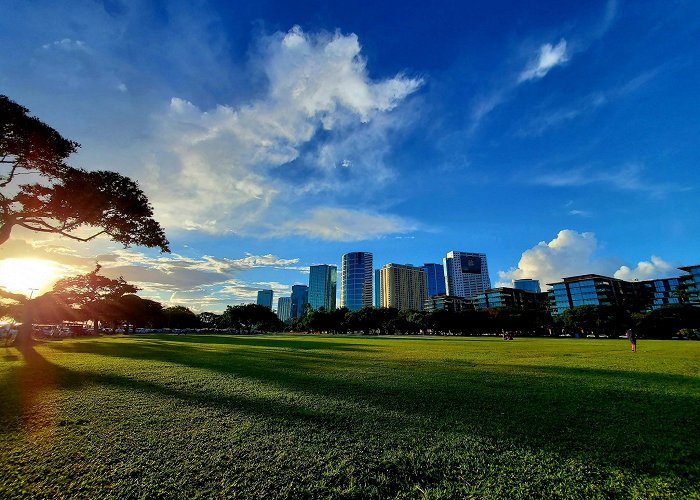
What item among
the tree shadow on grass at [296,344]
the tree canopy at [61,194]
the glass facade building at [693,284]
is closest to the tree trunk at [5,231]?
the tree canopy at [61,194]

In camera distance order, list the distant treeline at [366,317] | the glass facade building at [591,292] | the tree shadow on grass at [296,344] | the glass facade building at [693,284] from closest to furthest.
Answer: the tree shadow on grass at [296,344]
the distant treeline at [366,317]
the glass facade building at [693,284]
the glass facade building at [591,292]

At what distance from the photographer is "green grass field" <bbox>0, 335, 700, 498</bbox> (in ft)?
12.5

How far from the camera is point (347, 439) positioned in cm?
511

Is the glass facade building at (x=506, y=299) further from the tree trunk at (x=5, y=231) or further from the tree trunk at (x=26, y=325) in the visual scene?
the tree trunk at (x=5, y=231)

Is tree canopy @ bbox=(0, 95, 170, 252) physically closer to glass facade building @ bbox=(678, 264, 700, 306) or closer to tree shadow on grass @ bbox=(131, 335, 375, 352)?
tree shadow on grass @ bbox=(131, 335, 375, 352)

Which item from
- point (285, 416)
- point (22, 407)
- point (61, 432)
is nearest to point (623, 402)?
point (285, 416)

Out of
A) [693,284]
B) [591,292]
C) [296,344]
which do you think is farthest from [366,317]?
[693,284]

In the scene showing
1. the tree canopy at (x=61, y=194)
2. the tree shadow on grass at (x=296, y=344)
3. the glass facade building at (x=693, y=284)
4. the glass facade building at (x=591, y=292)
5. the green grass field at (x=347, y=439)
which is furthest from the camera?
the glass facade building at (x=591, y=292)

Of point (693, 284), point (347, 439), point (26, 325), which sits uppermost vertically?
point (693, 284)

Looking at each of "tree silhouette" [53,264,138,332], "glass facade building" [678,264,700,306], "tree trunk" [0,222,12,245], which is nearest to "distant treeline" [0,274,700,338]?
"tree silhouette" [53,264,138,332]

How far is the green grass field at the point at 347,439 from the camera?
3.80 meters

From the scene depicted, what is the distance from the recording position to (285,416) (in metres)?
6.25

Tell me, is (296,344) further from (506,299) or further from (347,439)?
(506,299)

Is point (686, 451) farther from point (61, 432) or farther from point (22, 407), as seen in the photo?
point (22, 407)
